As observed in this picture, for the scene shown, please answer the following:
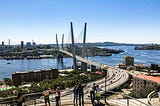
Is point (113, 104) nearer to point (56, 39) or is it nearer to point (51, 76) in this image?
point (51, 76)

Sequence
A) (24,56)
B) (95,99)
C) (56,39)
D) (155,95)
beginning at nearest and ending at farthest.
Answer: (95,99), (155,95), (56,39), (24,56)

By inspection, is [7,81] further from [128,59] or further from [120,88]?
[128,59]

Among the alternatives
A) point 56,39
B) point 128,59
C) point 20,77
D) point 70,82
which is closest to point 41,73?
point 20,77

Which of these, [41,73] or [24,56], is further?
[24,56]

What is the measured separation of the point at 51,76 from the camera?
3753cm

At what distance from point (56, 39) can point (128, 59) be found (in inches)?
1323

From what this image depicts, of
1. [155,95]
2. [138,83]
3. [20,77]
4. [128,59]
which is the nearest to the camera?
[155,95]

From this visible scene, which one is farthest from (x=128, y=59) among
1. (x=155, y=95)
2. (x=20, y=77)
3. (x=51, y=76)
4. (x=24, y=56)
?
(x=24, y=56)

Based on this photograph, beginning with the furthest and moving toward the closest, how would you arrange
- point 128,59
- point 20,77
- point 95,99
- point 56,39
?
point 56,39 → point 128,59 → point 20,77 → point 95,99

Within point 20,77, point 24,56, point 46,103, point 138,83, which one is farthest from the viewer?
point 24,56

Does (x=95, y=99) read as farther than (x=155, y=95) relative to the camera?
No

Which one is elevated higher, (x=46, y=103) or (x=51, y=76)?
(x=46, y=103)

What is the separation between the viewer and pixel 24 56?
102 metres

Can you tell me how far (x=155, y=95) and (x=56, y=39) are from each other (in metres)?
77.7
